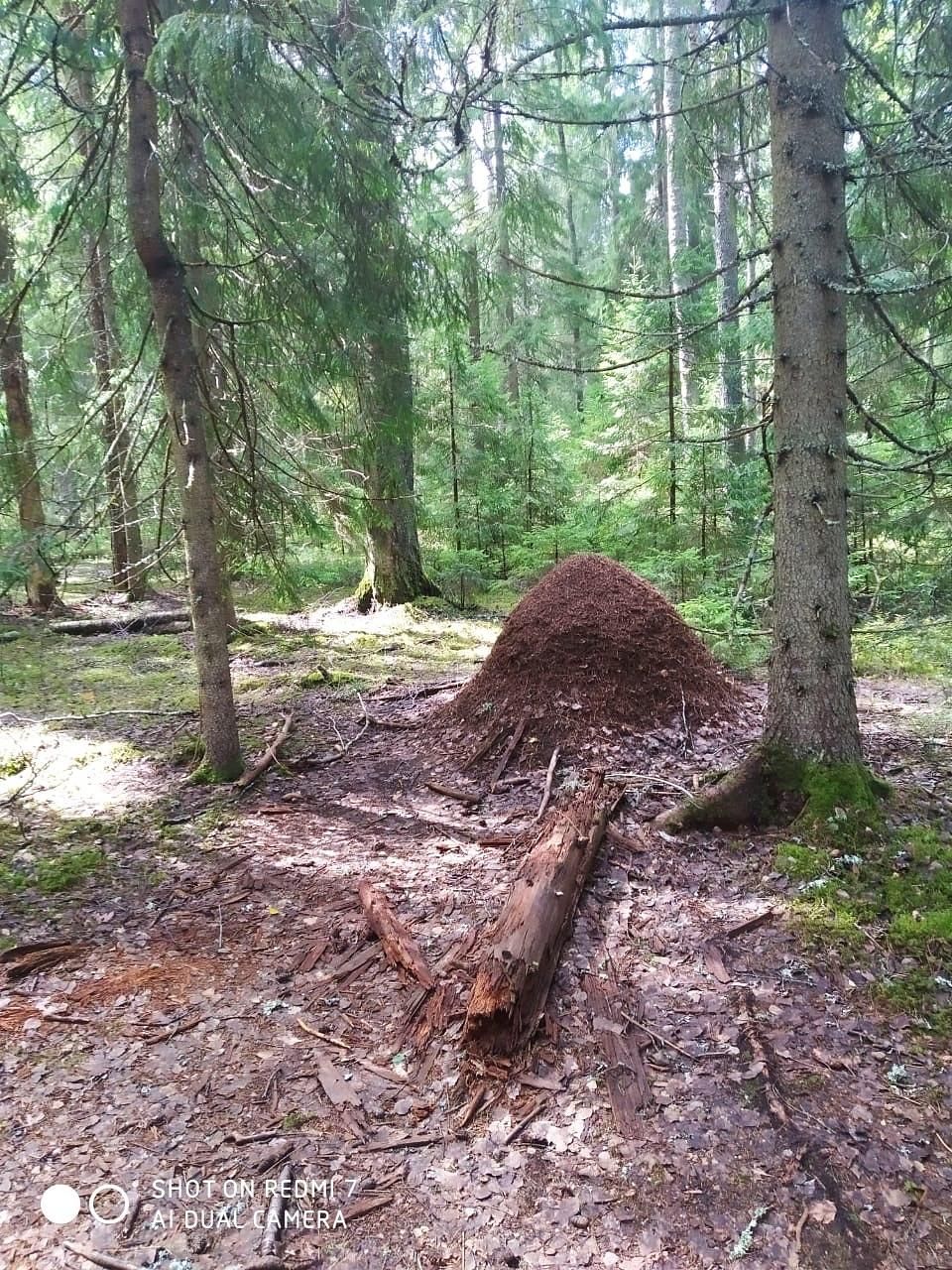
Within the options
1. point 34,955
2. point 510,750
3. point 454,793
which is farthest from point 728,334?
point 34,955

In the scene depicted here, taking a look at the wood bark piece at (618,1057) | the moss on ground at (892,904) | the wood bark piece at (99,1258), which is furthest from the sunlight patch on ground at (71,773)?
the moss on ground at (892,904)

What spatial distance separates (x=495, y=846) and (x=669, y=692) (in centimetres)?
224

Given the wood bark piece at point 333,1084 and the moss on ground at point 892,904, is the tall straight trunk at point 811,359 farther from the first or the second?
the wood bark piece at point 333,1084

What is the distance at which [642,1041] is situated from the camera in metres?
2.93

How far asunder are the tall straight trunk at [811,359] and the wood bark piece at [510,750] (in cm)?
230

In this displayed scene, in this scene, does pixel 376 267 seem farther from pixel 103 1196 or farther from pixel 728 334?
pixel 728 334

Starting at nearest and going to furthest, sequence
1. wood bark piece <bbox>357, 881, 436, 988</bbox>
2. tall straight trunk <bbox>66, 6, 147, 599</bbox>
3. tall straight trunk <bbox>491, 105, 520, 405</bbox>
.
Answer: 1. wood bark piece <bbox>357, 881, 436, 988</bbox>
2. tall straight trunk <bbox>66, 6, 147, 599</bbox>
3. tall straight trunk <bbox>491, 105, 520, 405</bbox>

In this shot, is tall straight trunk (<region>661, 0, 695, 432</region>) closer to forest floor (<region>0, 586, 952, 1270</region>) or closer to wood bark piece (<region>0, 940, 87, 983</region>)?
forest floor (<region>0, 586, 952, 1270</region>)

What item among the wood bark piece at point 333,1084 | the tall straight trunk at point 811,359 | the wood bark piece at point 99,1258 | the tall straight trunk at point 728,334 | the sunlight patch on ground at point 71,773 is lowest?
the wood bark piece at point 333,1084

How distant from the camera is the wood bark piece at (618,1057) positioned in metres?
2.61

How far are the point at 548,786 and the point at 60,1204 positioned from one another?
347 centimetres

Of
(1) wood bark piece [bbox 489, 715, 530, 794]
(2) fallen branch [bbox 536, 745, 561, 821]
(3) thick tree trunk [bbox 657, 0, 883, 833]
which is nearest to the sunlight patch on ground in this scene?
(1) wood bark piece [bbox 489, 715, 530, 794]

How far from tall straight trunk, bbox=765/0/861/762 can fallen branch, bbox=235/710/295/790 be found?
4136 mm

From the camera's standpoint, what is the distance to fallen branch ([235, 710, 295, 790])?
223 inches
